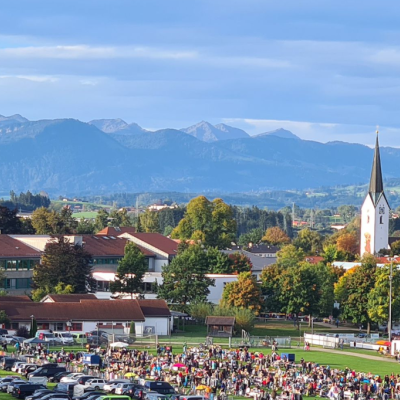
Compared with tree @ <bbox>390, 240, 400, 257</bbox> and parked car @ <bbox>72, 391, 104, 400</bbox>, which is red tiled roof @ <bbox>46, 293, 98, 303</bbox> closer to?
parked car @ <bbox>72, 391, 104, 400</bbox>

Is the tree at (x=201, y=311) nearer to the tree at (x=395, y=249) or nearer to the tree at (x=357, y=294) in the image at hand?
the tree at (x=357, y=294)

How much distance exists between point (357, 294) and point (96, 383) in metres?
45.7

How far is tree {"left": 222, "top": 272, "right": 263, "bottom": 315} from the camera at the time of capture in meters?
90.8

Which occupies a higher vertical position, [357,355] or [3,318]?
[3,318]

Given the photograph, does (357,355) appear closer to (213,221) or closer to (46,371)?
(46,371)

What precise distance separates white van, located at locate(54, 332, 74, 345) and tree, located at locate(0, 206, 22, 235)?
46714 mm

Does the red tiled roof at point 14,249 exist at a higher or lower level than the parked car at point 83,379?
higher

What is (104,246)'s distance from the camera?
379 feet

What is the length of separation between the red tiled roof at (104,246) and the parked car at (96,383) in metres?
59.0

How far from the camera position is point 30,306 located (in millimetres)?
81250

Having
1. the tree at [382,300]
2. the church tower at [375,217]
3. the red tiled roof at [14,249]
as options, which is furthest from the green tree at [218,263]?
the church tower at [375,217]

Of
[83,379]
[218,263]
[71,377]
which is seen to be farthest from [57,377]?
[218,263]

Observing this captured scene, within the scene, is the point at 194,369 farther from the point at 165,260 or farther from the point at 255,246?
the point at 255,246

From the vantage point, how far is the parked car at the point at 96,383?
5081 centimetres
